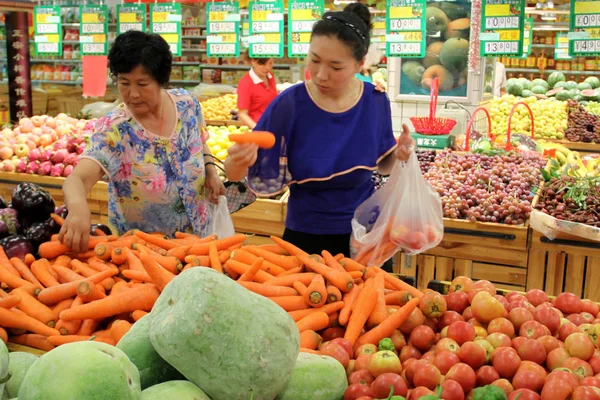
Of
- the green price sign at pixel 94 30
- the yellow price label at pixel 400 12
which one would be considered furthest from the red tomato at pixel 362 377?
the green price sign at pixel 94 30

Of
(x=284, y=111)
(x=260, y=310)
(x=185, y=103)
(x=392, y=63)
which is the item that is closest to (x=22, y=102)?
(x=392, y=63)

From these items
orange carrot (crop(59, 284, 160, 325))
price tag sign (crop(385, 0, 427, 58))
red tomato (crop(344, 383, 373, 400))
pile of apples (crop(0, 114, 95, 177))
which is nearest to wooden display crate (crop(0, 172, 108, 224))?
pile of apples (crop(0, 114, 95, 177))

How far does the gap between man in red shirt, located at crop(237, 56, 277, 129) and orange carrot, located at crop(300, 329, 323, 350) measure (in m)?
4.55

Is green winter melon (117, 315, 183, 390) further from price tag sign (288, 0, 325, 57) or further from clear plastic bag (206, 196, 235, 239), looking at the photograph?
price tag sign (288, 0, 325, 57)

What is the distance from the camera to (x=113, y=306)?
1931 millimetres

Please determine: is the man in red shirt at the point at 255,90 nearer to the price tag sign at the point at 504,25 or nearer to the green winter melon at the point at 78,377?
the price tag sign at the point at 504,25

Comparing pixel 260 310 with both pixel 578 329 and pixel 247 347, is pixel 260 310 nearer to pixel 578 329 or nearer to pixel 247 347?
pixel 247 347

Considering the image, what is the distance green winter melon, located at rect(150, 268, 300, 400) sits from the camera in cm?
119

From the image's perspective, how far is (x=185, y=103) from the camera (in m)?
2.87

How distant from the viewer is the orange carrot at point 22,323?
1.95 metres

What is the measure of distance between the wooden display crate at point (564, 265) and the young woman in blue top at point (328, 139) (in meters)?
1.40

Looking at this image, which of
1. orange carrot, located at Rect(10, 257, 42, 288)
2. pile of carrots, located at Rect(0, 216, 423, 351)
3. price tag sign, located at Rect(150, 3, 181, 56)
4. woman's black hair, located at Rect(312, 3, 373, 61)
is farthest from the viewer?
price tag sign, located at Rect(150, 3, 181, 56)

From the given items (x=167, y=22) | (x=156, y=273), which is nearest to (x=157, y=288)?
(x=156, y=273)

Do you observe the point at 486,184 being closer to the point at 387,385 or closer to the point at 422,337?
the point at 422,337
